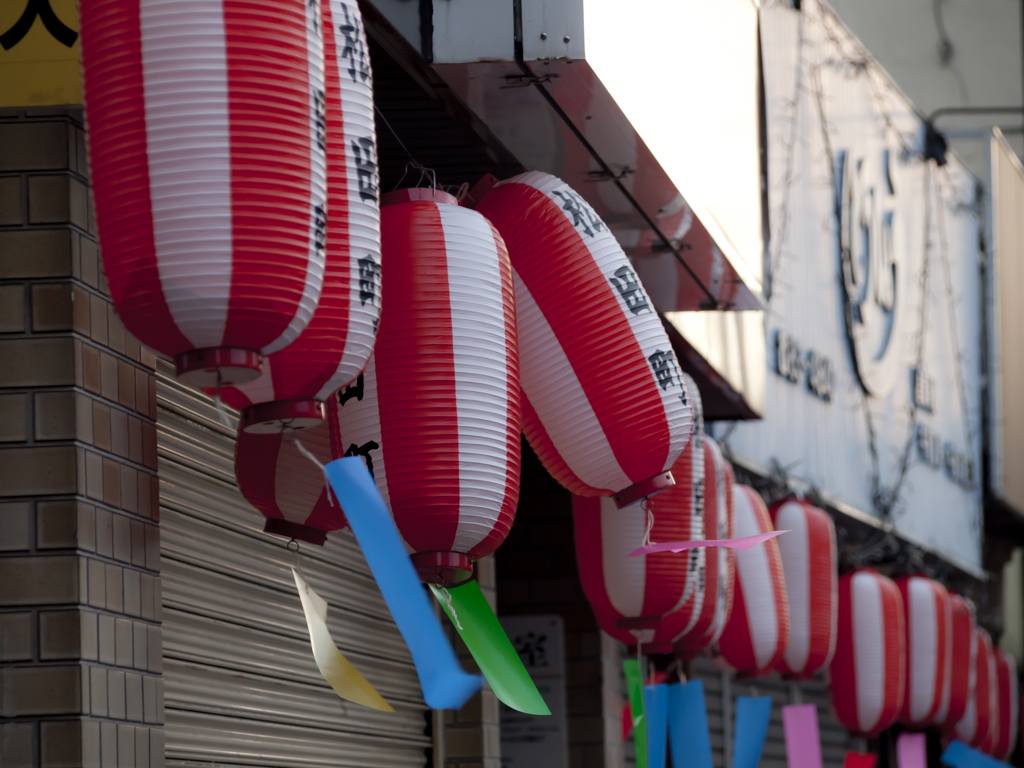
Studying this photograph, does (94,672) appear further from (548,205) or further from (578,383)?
(548,205)

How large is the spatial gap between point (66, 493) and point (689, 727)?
3.13 meters

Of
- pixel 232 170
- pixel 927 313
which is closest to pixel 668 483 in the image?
pixel 232 170

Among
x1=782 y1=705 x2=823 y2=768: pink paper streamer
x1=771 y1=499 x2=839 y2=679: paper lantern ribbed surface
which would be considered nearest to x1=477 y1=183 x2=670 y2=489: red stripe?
x1=782 y1=705 x2=823 y2=768: pink paper streamer

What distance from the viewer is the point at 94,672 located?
3279 millimetres

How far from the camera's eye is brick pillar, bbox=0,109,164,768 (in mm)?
3230

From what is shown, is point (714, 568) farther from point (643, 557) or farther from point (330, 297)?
point (330, 297)

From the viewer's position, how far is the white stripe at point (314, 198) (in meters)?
2.73

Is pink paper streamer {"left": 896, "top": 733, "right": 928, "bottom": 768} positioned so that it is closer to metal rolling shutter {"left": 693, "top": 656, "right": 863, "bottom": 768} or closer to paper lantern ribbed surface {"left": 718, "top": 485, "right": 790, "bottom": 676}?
metal rolling shutter {"left": 693, "top": 656, "right": 863, "bottom": 768}

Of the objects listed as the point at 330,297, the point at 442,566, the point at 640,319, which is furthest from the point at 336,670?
the point at 640,319

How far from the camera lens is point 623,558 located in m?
5.26

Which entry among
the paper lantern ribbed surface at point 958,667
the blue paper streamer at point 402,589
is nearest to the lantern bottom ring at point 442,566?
the blue paper streamer at point 402,589

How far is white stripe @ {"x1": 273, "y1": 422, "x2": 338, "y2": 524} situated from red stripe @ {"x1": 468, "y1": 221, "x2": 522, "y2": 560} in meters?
0.44

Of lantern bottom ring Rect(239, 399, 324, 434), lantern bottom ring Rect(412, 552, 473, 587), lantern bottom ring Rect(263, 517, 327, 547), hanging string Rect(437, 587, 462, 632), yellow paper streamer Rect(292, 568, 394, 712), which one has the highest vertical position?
lantern bottom ring Rect(239, 399, 324, 434)

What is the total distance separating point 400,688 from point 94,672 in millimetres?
2735
